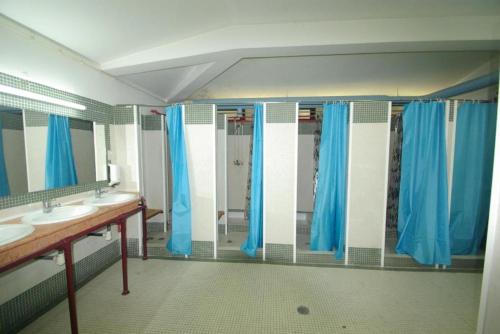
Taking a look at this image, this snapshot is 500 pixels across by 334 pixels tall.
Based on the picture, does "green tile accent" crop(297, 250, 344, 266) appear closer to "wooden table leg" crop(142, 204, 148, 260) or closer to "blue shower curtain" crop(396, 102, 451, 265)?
"blue shower curtain" crop(396, 102, 451, 265)

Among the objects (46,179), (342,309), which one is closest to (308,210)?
(342,309)

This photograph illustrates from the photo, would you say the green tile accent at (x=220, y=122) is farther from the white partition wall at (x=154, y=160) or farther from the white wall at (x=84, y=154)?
the white wall at (x=84, y=154)

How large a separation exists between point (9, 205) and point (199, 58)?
209cm

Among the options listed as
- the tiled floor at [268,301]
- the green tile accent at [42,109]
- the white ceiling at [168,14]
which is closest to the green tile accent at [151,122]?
the green tile accent at [42,109]

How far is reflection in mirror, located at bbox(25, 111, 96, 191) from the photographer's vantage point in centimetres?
170

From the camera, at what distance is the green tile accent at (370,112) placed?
223 centimetres

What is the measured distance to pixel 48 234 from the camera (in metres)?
1.26

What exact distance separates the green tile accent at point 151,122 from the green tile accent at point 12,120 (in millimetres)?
1594

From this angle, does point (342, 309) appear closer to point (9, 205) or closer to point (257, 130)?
point (257, 130)

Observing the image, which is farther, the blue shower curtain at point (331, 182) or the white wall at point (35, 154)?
the blue shower curtain at point (331, 182)

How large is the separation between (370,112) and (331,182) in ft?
2.98

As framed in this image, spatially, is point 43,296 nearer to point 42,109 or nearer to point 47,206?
point 47,206

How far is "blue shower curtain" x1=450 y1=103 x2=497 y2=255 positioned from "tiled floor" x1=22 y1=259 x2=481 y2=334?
0.45m

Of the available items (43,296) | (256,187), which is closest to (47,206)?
(43,296)
